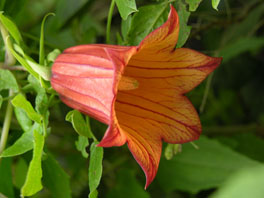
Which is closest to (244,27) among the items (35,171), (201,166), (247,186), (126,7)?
(201,166)

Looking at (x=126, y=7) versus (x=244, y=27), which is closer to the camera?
(x=126, y=7)

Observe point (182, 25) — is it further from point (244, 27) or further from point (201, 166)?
point (244, 27)

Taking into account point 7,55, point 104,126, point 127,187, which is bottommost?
point 127,187

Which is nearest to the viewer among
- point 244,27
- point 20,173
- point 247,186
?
point 247,186

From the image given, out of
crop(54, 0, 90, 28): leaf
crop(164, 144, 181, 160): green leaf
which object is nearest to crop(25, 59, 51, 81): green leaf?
crop(164, 144, 181, 160): green leaf

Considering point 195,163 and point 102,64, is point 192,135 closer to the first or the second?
point 102,64
